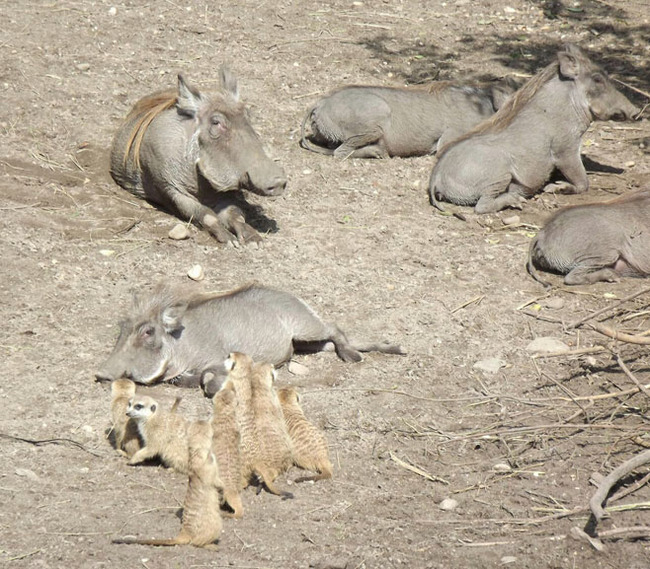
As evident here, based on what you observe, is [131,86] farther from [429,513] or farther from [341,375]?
[429,513]

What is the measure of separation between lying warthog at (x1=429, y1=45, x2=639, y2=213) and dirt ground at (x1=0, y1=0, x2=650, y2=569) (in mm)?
189

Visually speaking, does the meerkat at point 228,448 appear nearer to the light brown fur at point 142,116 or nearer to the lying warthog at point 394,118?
the light brown fur at point 142,116

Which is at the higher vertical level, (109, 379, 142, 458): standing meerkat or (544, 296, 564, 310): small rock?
(109, 379, 142, 458): standing meerkat

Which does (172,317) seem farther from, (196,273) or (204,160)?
(204,160)

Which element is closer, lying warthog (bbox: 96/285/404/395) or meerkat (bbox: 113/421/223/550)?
meerkat (bbox: 113/421/223/550)

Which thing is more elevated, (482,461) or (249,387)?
(249,387)

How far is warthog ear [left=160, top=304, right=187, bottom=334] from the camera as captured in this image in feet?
17.1

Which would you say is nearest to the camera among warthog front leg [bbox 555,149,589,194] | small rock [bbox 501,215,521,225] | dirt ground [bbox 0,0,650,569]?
dirt ground [bbox 0,0,650,569]

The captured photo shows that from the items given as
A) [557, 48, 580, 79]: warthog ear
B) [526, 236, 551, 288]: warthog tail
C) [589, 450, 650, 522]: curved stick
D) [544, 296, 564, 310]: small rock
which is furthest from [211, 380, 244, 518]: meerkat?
[557, 48, 580, 79]: warthog ear

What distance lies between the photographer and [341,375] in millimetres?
5324

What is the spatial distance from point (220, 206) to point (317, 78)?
8.30 feet

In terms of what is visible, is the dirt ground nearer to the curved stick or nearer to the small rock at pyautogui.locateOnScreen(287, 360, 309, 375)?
the small rock at pyautogui.locateOnScreen(287, 360, 309, 375)

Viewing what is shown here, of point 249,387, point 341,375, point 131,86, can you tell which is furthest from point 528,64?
point 249,387

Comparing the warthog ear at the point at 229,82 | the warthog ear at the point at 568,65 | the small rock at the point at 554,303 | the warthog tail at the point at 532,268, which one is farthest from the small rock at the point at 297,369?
the warthog ear at the point at 568,65
